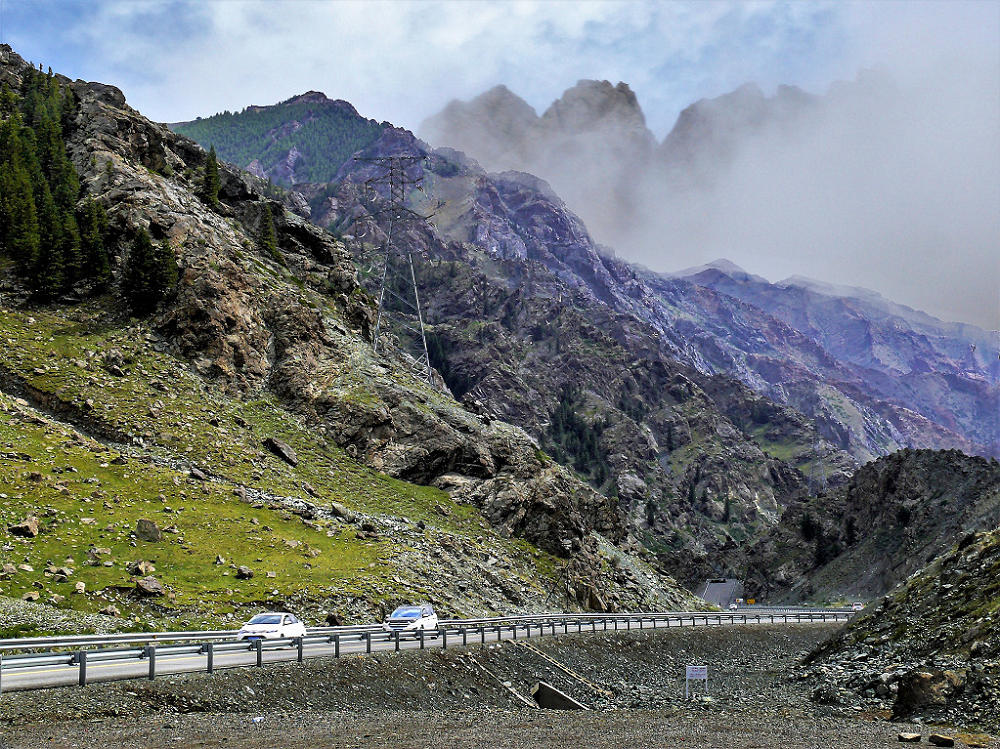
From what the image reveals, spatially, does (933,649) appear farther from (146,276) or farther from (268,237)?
(268,237)

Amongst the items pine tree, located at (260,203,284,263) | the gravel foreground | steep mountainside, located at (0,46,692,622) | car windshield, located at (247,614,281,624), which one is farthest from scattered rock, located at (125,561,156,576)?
pine tree, located at (260,203,284,263)

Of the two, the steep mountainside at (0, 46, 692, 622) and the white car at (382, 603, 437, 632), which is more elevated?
the steep mountainside at (0, 46, 692, 622)

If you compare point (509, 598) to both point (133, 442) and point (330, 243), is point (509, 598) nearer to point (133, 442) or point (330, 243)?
point (133, 442)

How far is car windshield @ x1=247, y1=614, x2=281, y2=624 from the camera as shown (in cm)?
4269

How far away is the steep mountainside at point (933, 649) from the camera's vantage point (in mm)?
32156

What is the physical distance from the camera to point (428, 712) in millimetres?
33500

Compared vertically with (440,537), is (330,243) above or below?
above


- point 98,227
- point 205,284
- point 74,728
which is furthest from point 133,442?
point 74,728

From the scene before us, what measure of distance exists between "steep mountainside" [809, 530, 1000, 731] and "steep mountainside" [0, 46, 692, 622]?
105 feet

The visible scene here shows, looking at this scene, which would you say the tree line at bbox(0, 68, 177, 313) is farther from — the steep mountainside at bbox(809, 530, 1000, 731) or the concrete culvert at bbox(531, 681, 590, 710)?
the steep mountainside at bbox(809, 530, 1000, 731)

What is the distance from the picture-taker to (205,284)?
8931 centimetres

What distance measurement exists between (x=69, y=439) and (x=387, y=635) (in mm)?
37090

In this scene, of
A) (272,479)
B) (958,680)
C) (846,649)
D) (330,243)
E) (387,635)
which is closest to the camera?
(958,680)

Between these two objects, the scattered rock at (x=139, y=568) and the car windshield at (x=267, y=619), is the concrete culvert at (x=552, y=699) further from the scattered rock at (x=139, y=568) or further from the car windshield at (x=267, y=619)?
the scattered rock at (x=139, y=568)
